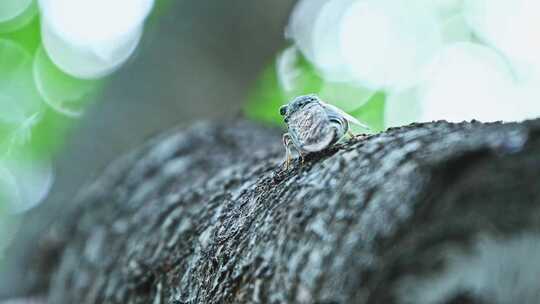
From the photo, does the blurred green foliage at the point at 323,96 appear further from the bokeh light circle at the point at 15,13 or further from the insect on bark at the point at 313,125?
the insect on bark at the point at 313,125

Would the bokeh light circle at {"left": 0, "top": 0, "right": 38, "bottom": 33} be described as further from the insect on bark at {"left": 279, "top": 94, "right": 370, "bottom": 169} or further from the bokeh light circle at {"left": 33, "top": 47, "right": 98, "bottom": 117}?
the insect on bark at {"left": 279, "top": 94, "right": 370, "bottom": 169}

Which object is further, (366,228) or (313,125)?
(313,125)

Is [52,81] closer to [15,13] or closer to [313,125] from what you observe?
[15,13]

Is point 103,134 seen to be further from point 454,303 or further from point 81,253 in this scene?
point 454,303

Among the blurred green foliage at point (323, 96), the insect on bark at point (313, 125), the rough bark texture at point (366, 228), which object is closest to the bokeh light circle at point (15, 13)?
the blurred green foliage at point (323, 96)

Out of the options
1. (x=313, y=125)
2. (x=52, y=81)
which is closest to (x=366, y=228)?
(x=313, y=125)
